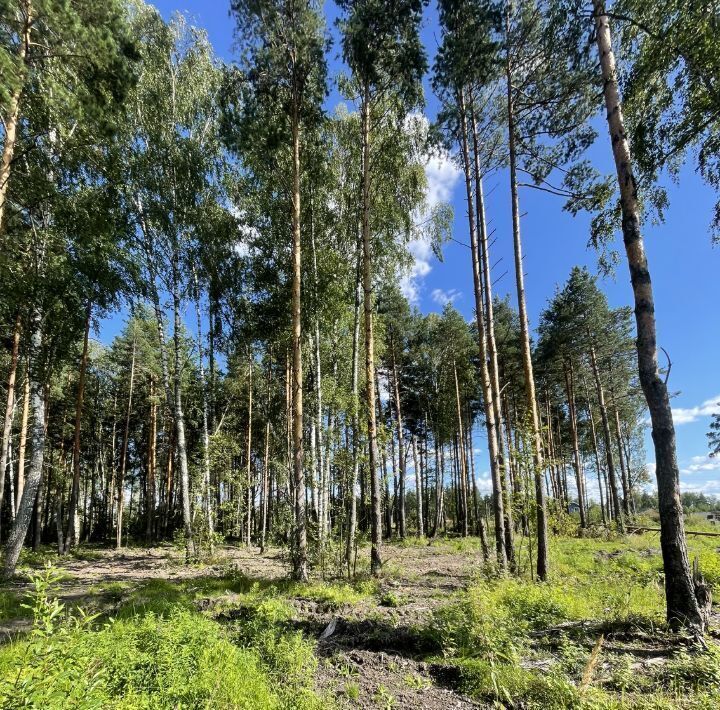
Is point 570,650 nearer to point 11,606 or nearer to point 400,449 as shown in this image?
point 11,606

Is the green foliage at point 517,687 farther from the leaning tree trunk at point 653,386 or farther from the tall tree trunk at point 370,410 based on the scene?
the tall tree trunk at point 370,410

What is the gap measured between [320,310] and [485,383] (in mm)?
5365

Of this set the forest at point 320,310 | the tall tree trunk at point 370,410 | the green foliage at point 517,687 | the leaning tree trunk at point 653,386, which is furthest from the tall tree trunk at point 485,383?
the green foliage at point 517,687

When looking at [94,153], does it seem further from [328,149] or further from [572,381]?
[572,381]

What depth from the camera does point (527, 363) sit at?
876 cm

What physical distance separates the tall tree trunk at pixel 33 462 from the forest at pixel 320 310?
0.06m

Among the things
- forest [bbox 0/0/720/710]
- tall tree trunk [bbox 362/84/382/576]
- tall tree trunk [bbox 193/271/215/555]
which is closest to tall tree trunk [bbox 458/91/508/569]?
forest [bbox 0/0/720/710]

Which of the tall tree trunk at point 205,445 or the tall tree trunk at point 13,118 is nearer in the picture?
the tall tree trunk at point 13,118

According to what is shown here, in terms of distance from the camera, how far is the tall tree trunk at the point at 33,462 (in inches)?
351

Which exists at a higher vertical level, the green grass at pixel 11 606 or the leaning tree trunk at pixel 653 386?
the leaning tree trunk at pixel 653 386

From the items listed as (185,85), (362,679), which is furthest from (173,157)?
(362,679)

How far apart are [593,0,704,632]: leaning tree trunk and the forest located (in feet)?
0.10

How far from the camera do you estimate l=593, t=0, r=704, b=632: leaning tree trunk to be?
14.6 ft

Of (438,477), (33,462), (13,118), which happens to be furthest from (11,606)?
(438,477)
